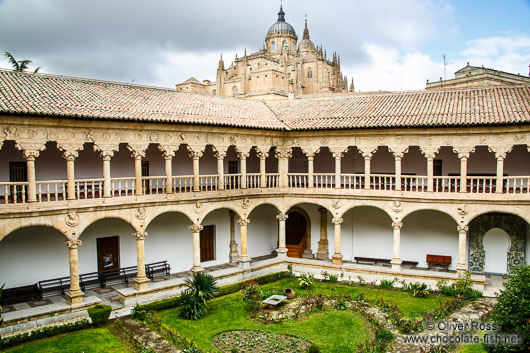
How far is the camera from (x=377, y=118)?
20.9 m

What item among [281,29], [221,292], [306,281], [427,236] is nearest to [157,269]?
[221,292]

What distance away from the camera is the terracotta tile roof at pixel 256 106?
54.1 ft

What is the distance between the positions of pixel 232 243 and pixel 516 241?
560 inches

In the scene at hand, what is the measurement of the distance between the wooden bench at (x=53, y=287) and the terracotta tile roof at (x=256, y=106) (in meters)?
6.96

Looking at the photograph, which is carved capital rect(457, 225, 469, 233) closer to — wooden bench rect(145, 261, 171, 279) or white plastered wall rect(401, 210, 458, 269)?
white plastered wall rect(401, 210, 458, 269)

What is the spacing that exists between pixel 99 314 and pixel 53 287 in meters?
3.58

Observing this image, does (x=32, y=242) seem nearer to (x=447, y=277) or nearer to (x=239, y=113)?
(x=239, y=113)

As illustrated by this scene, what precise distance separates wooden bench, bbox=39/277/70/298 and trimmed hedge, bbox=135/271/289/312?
3.67 m

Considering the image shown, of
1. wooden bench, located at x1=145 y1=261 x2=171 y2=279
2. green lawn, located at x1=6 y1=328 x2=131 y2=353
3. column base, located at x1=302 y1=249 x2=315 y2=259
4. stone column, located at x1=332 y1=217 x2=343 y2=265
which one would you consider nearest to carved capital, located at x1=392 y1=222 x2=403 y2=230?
stone column, located at x1=332 y1=217 x2=343 y2=265

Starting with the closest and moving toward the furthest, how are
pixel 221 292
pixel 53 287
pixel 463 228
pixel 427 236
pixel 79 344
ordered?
pixel 79 344
pixel 53 287
pixel 221 292
pixel 463 228
pixel 427 236

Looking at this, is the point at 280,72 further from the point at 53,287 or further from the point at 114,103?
the point at 53,287

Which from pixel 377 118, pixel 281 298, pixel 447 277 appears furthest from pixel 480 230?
pixel 281 298

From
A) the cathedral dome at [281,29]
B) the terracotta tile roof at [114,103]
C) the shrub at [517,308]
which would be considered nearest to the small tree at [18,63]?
the terracotta tile roof at [114,103]

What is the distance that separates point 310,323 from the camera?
51.4ft
